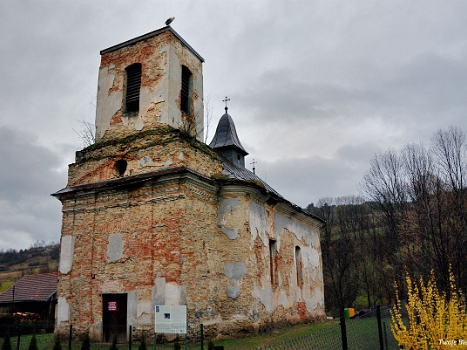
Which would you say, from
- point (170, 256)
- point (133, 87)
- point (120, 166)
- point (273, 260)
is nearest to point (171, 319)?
point (170, 256)

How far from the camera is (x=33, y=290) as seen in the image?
1049 inches

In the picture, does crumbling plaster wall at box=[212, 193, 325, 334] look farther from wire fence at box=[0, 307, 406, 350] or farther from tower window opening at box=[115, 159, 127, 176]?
tower window opening at box=[115, 159, 127, 176]

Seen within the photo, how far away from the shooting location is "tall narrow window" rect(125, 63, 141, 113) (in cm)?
1533

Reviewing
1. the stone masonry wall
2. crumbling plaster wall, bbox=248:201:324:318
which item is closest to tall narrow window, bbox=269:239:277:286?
crumbling plaster wall, bbox=248:201:324:318

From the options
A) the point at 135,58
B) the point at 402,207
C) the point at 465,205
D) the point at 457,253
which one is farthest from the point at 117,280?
the point at 402,207

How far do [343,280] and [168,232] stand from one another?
87.2 feet

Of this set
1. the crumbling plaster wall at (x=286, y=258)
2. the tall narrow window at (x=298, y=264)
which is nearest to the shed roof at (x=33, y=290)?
the tall narrow window at (x=298, y=264)

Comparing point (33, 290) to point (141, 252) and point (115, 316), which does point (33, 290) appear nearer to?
point (115, 316)

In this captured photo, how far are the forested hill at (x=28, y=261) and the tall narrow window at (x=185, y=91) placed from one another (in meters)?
53.9

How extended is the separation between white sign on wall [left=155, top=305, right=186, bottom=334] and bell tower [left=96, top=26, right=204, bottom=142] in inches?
258

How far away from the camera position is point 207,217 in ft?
45.5

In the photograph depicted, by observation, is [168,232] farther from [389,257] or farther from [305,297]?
[389,257]

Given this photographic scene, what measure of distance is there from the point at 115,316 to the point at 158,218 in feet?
11.2

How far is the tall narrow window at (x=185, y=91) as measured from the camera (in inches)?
620
